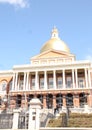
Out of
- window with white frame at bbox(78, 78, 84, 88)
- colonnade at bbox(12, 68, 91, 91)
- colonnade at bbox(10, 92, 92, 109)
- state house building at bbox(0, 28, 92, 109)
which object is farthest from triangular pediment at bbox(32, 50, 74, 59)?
colonnade at bbox(10, 92, 92, 109)

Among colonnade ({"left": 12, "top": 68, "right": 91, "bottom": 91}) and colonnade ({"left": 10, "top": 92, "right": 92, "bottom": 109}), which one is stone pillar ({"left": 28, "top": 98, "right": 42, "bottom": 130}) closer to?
colonnade ({"left": 10, "top": 92, "right": 92, "bottom": 109})

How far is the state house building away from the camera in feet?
154

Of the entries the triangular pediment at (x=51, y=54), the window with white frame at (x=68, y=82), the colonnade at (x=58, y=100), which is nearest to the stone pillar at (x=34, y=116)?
the colonnade at (x=58, y=100)

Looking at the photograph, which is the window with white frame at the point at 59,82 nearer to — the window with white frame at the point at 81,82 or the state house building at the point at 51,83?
the state house building at the point at 51,83

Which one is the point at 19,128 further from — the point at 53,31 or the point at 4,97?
the point at 53,31

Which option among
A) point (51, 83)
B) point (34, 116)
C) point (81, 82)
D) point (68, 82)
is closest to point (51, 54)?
point (51, 83)

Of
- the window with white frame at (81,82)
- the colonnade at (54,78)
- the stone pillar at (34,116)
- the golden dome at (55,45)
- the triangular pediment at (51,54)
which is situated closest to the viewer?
the stone pillar at (34,116)

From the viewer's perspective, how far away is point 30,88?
169 feet

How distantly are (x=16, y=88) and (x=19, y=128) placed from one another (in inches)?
1178

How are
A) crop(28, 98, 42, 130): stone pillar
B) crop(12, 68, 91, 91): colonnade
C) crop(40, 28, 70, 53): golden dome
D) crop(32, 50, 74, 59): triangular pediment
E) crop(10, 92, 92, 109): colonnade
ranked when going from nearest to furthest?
crop(28, 98, 42, 130): stone pillar < crop(10, 92, 92, 109): colonnade < crop(12, 68, 91, 91): colonnade < crop(32, 50, 74, 59): triangular pediment < crop(40, 28, 70, 53): golden dome

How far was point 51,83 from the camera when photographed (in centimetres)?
5125

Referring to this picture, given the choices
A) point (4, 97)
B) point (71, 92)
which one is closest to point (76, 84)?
point (71, 92)

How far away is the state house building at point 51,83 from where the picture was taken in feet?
154

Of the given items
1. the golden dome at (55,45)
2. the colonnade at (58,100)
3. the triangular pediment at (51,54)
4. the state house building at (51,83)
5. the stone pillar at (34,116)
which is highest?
the golden dome at (55,45)
